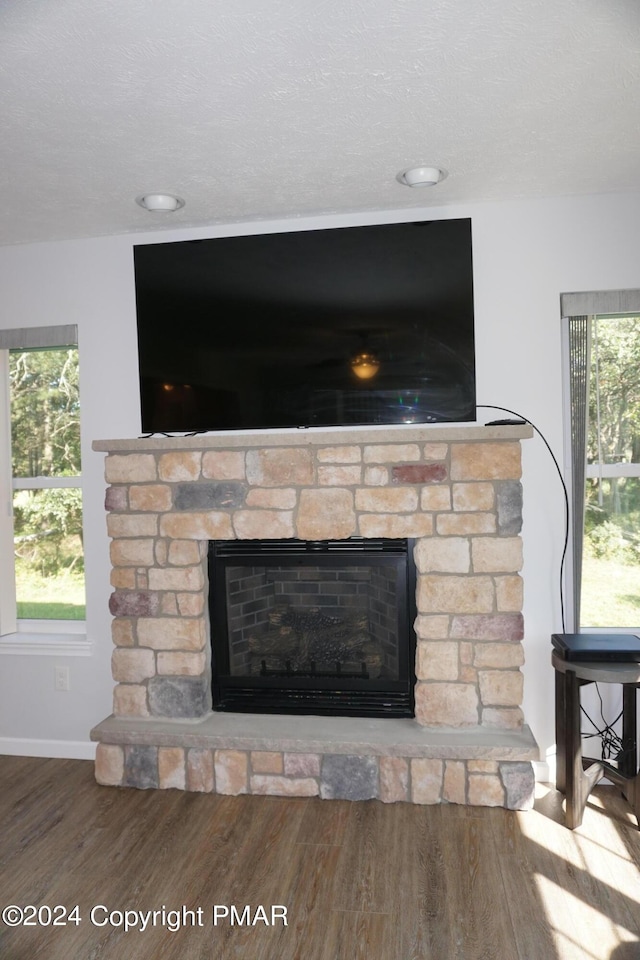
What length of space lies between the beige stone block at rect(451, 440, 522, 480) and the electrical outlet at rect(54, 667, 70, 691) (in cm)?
211

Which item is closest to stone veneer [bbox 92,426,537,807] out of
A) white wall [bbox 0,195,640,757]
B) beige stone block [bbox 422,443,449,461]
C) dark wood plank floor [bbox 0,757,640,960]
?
beige stone block [bbox 422,443,449,461]

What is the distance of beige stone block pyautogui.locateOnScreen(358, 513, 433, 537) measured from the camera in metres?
2.80

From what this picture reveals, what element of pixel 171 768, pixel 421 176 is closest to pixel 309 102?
pixel 421 176

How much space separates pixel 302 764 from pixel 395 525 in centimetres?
107

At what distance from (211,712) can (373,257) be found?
2.15 meters

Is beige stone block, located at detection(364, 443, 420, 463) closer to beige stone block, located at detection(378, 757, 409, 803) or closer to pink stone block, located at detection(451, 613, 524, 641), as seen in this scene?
pink stone block, located at detection(451, 613, 524, 641)

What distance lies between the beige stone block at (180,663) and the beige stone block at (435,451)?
52.1 inches

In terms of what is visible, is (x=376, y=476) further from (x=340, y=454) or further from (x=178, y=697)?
(x=178, y=697)

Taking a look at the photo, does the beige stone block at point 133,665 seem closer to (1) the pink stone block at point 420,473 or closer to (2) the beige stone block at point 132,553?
(2) the beige stone block at point 132,553

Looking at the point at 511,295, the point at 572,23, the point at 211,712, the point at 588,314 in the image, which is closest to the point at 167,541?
the point at 211,712

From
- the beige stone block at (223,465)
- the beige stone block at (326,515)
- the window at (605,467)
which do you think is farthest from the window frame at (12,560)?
the window at (605,467)

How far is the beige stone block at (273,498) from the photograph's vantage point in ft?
9.42

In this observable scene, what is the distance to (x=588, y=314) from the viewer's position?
2.88m

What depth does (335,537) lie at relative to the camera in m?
2.86
